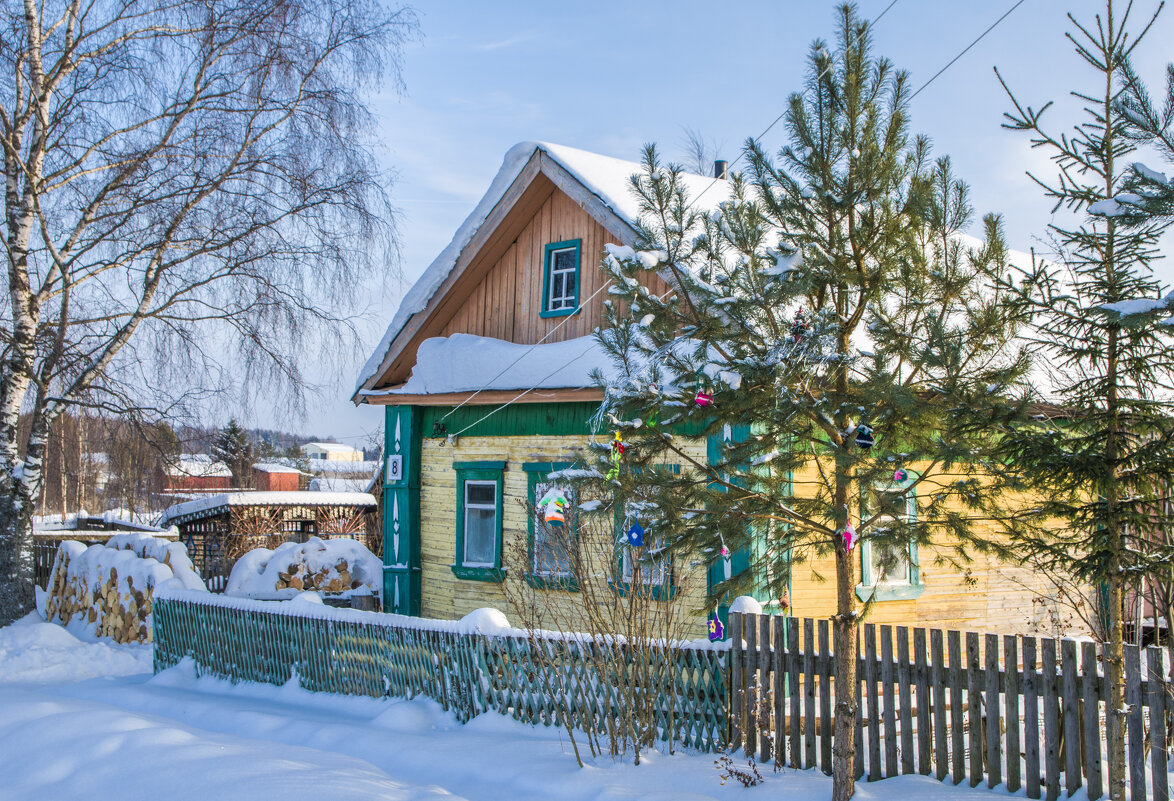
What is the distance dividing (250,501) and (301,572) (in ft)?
22.3

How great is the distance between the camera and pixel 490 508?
13133 mm

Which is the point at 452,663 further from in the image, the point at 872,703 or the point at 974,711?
the point at 974,711

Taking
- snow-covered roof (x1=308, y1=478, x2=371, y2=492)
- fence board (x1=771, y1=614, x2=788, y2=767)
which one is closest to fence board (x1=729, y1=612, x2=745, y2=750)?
fence board (x1=771, y1=614, x2=788, y2=767)

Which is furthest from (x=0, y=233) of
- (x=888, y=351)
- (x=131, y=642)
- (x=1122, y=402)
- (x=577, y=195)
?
(x=1122, y=402)

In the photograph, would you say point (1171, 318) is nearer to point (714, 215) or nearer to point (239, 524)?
point (714, 215)

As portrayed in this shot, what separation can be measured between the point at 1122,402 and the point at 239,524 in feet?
71.9

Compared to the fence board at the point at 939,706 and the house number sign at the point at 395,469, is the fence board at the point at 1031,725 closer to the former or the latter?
the fence board at the point at 939,706

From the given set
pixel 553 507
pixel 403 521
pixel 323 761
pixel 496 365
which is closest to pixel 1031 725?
pixel 323 761

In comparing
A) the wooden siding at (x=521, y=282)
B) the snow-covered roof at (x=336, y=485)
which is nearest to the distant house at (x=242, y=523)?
the wooden siding at (x=521, y=282)

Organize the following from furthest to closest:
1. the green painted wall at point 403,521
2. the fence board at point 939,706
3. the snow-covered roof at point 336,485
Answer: the snow-covered roof at point 336,485, the green painted wall at point 403,521, the fence board at point 939,706

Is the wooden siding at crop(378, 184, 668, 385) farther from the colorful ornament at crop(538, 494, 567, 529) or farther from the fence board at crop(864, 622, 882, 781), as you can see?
the fence board at crop(864, 622, 882, 781)

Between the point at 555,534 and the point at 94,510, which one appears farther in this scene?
the point at 94,510

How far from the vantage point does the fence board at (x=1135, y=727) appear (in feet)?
18.0

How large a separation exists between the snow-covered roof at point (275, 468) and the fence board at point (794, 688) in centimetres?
7189
